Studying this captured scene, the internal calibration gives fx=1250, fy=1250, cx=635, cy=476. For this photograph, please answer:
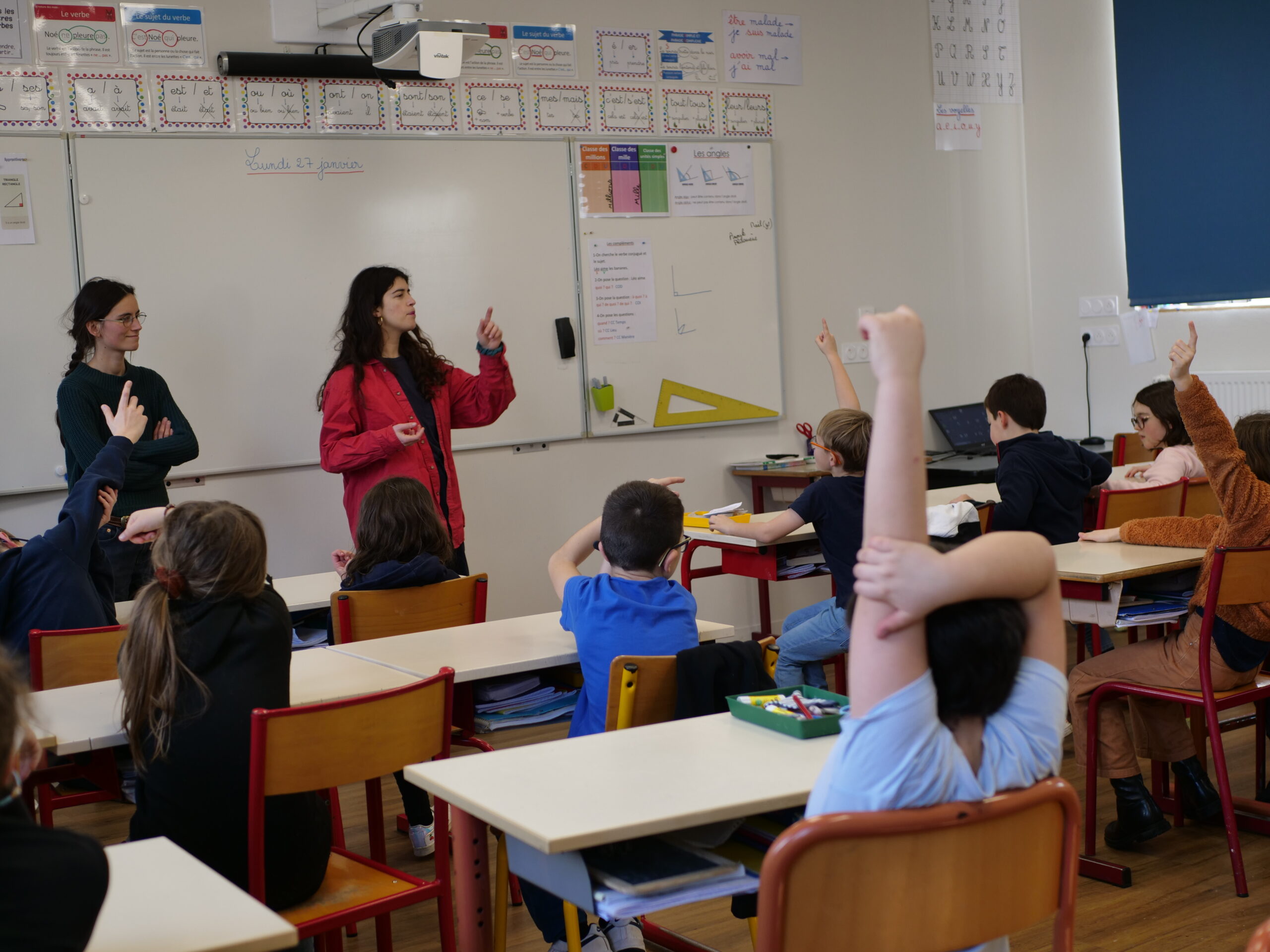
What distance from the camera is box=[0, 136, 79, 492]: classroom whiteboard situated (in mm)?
4285

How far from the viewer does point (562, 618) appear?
256 centimetres

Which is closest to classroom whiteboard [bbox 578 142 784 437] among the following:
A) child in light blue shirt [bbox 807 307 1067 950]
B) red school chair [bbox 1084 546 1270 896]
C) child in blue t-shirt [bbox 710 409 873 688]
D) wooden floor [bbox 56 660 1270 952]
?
child in blue t-shirt [bbox 710 409 873 688]

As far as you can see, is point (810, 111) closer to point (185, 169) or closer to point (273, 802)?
point (185, 169)

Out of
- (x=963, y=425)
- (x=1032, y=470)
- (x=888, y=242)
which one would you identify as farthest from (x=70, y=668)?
(x=963, y=425)

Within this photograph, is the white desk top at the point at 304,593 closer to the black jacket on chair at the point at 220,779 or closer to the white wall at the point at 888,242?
the white wall at the point at 888,242

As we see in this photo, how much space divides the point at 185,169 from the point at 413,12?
1.01 meters

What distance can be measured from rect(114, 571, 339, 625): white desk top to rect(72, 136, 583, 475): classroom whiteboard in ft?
3.14

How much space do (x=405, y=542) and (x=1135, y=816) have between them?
1958 mm

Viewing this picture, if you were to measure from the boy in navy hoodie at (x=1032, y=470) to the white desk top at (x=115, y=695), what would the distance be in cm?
208

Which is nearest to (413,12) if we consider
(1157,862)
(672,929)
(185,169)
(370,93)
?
(370,93)

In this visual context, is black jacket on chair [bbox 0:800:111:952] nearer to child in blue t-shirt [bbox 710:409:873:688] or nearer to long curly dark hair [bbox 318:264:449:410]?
child in blue t-shirt [bbox 710:409:873:688]

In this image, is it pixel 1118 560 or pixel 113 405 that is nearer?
pixel 1118 560

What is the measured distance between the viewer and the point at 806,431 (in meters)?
5.85

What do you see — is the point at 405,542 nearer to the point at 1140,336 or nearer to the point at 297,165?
the point at 297,165
